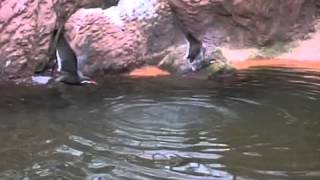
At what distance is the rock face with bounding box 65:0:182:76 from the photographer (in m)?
9.01

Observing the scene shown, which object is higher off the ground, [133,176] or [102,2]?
[102,2]

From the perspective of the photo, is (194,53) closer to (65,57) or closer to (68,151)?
(65,57)

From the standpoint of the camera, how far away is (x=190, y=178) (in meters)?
4.67

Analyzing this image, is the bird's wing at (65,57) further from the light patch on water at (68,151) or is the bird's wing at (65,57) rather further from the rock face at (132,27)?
the light patch on water at (68,151)

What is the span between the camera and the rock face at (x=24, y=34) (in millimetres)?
8367

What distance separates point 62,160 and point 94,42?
4.09 metres

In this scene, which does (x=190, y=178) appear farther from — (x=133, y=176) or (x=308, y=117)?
(x=308, y=117)

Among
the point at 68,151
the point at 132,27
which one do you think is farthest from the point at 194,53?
the point at 68,151

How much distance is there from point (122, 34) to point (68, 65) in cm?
100

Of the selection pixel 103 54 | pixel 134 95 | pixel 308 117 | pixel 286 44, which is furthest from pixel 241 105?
pixel 286 44

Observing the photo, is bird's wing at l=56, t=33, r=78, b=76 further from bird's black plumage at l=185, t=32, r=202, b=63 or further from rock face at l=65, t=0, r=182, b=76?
bird's black plumage at l=185, t=32, r=202, b=63

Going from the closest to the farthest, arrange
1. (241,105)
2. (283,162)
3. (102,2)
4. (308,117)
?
1. (283,162)
2. (308,117)
3. (241,105)
4. (102,2)

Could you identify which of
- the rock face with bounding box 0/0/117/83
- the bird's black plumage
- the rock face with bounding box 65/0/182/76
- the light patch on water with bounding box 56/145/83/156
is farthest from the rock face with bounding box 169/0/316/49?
the light patch on water with bounding box 56/145/83/156

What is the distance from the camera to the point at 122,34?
30.3ft
